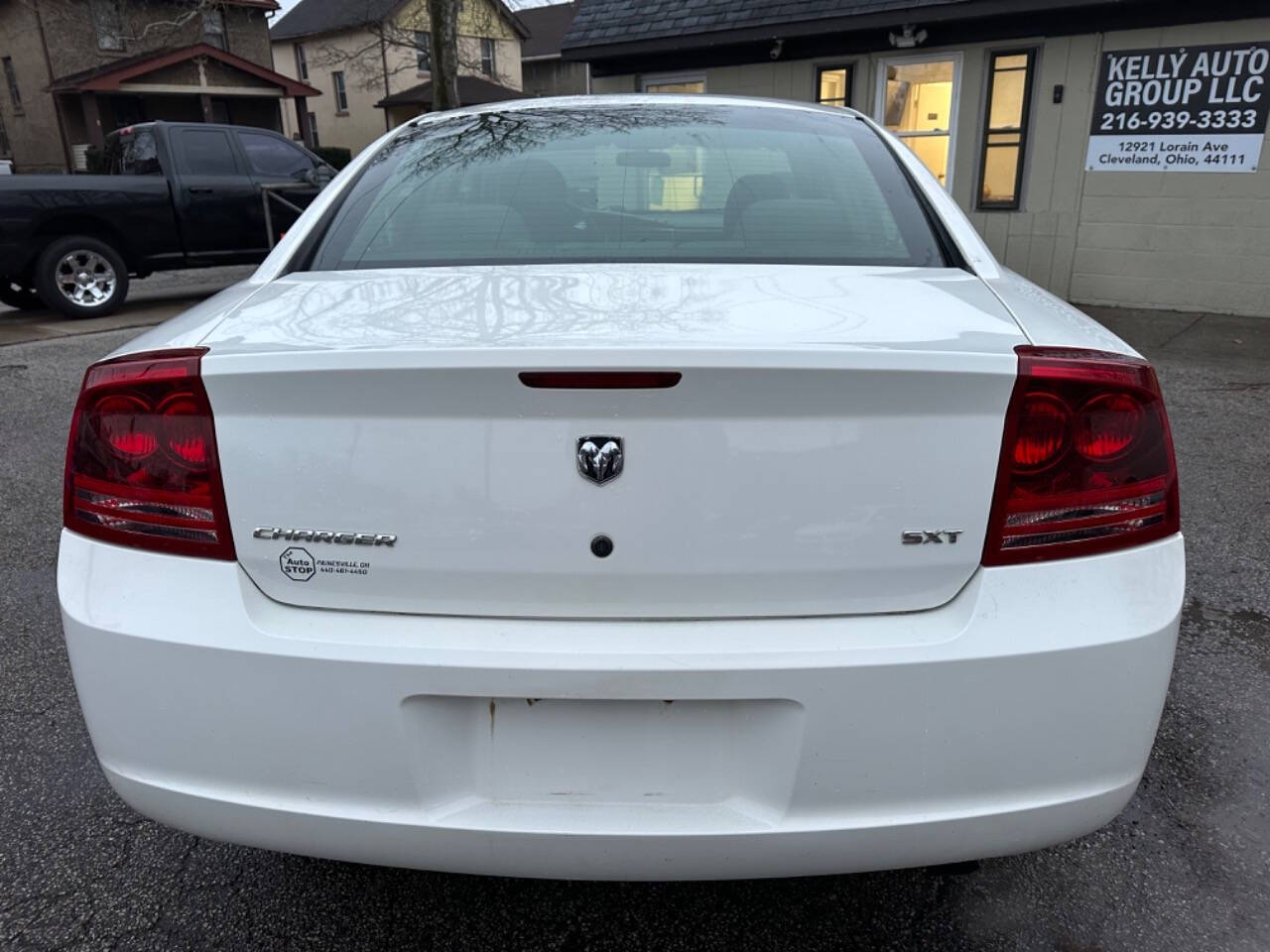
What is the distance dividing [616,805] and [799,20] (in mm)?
9872

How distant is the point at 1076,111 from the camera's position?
897 cm

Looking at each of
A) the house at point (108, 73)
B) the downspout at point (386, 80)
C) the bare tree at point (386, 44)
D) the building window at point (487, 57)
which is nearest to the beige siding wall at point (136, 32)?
the house at point (108, 73)

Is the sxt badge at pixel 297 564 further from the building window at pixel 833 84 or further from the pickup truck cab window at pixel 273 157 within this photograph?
the building window at pixel 833 84

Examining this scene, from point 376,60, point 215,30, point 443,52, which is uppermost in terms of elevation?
point 215,30

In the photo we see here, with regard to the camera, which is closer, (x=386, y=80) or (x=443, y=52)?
(x=443, y=52)

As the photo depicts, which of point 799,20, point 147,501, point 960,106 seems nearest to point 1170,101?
point 960,106

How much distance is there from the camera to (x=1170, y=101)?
27.8 feet

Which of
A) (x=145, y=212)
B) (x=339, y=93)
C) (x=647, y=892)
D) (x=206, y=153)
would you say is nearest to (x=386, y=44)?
(x=339, y=93)

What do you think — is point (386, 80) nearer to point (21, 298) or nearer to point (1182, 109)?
point (21, 298)

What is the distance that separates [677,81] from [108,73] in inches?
851

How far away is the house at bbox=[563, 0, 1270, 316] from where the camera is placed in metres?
8.30

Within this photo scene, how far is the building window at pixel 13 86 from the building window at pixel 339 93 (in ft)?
38.7

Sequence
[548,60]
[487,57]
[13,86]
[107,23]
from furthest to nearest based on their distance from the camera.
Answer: [548,60] < [487,57] < [13,86] < [107,23]

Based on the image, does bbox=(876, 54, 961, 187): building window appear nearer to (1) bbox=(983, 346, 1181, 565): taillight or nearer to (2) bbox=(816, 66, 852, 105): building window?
(2) bbox=(816, 66, 852, 105): building window
